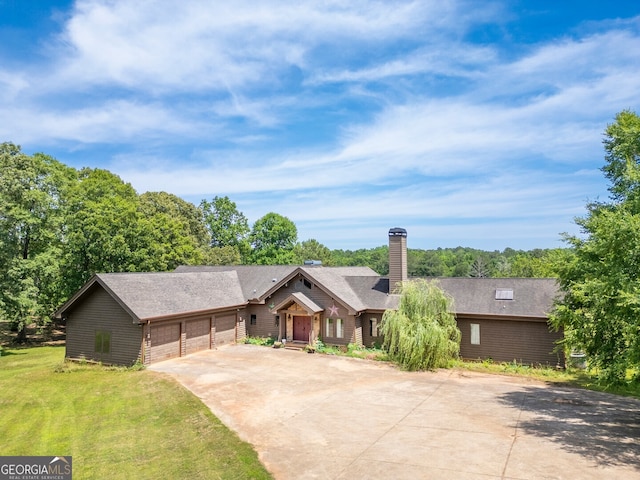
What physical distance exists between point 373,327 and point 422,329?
5780mm

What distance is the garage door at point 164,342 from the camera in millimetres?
23141

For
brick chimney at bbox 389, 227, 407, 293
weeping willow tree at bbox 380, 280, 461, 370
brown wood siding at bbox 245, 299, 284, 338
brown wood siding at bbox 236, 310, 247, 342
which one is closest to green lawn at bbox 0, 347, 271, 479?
brown wood siding at bbox 236, 310, 247, 342

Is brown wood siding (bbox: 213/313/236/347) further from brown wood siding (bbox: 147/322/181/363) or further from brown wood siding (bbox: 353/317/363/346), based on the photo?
brown wood siding (bbox: 353/317/363/346)

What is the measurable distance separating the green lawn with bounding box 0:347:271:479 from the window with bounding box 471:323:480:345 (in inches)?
633

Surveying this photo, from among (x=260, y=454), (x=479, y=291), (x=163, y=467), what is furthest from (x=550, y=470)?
(x=479, y=291)

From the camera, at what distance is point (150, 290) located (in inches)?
972

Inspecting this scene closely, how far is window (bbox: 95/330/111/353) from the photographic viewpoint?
923 inches

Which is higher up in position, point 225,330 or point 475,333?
point 475,333

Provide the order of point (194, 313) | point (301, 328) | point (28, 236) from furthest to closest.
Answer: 1. point (28, 236)
2. point (301, 328)
3. point (194, 313)

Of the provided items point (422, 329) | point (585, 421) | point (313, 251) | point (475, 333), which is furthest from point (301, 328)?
point (313, 251)

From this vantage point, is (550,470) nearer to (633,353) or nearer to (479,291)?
(633,353)

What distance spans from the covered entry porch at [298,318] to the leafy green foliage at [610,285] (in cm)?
1456

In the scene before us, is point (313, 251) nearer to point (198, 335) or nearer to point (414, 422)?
point (198, 335)

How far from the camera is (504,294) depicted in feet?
81.6
